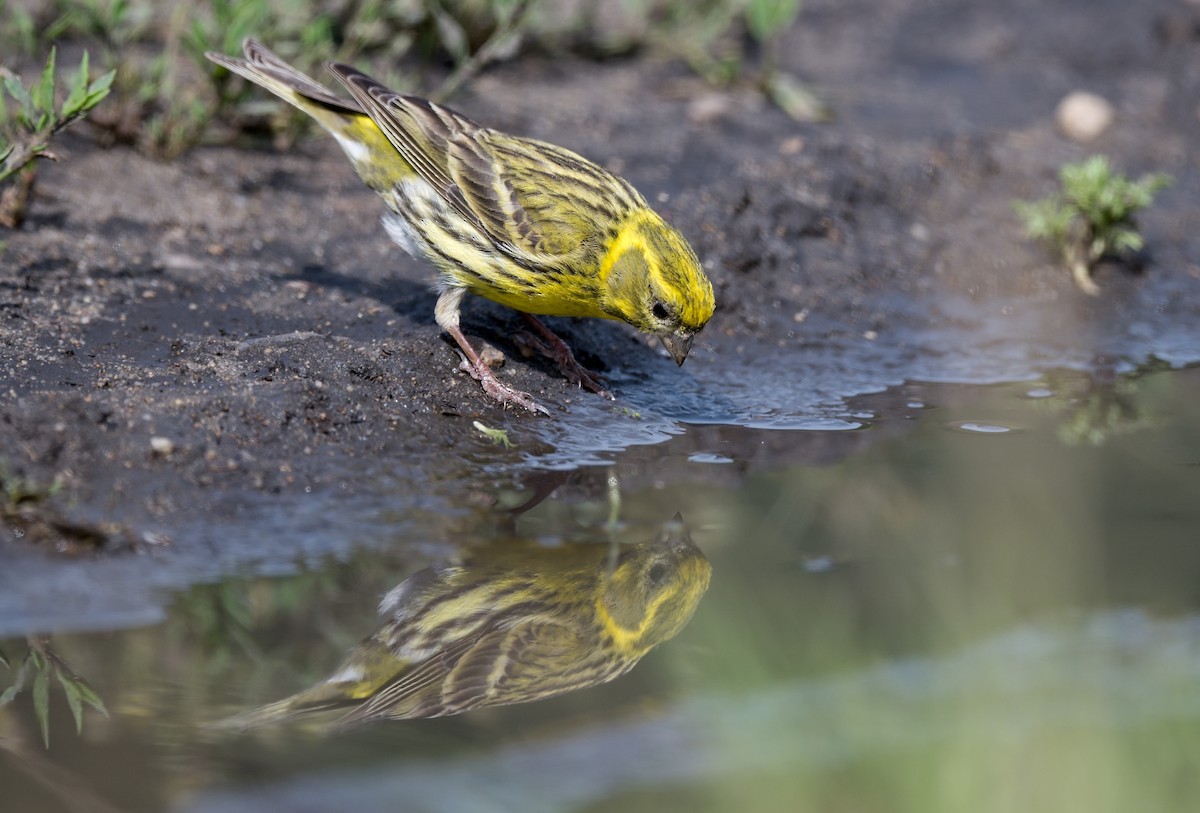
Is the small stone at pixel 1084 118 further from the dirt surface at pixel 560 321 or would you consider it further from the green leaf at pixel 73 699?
the green leaf at pixel 73 699

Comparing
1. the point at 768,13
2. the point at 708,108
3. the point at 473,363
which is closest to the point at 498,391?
the point at 473,363

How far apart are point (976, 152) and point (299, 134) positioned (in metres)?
4.09

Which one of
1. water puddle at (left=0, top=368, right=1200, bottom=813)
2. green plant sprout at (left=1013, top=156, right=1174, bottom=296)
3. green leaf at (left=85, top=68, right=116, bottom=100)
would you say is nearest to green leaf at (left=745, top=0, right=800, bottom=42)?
green plant sprout at (left=1013, top=156, right=1174, bottom=296)

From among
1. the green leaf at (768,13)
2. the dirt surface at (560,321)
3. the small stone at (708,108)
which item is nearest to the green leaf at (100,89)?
the dirt surface at (560,321)

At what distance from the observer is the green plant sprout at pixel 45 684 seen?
2.90 metres

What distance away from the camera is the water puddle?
9.34 ft

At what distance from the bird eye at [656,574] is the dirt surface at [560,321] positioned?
2.30 feet

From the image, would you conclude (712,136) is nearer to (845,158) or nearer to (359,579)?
(845,158)

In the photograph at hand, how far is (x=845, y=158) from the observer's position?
733 cm

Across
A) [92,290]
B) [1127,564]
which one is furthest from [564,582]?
[92,290]

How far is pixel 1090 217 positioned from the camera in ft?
21.8

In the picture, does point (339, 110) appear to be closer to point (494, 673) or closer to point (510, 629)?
point (510, 629)

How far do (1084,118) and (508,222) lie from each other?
490cm

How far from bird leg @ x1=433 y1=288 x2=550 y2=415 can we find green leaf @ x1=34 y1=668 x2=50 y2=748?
2.24m
